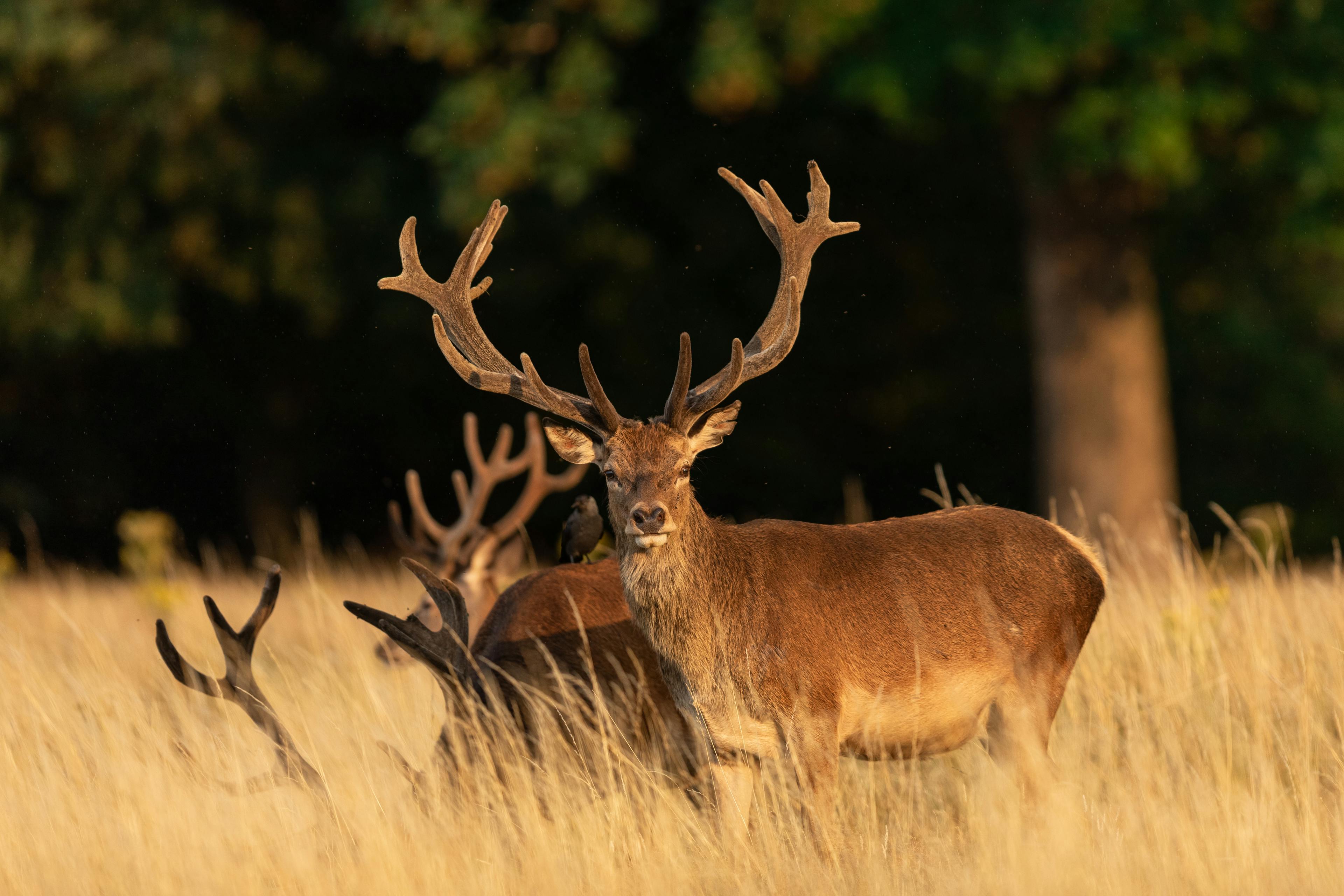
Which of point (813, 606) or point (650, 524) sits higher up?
point (650, 524)

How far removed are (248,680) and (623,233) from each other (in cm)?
1012

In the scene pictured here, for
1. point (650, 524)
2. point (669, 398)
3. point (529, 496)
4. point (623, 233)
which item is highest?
point (623, 233)

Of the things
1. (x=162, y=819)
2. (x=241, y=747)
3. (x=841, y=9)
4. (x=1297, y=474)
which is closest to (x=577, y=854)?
(x=162, y=819)

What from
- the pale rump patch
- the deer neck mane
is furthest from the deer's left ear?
the pale rump patch

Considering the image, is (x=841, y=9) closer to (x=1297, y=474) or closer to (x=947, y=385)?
(x=947, y=385)

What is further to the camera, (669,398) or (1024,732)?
(669,398)

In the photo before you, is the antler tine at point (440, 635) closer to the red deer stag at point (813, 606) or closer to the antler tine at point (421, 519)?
the red deer stag at point (813, 606)

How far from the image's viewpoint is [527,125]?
11.3 metres

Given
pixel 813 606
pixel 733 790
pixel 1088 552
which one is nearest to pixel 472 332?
pixel 813 606

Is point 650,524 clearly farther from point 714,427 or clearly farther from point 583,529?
point 583,529

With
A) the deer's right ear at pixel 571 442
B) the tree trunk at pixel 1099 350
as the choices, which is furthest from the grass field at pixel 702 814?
the tree trunk at pixel 1099 350

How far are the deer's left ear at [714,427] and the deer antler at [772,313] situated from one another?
0.04 metres

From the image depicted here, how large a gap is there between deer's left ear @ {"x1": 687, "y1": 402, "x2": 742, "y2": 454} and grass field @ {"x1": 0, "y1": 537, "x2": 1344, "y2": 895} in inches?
40.3

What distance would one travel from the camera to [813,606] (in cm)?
465
